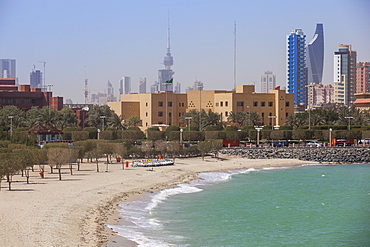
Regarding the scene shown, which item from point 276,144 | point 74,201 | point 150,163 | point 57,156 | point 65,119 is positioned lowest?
point 74,201

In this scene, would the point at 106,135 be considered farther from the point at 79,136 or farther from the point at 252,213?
the point at 252,213

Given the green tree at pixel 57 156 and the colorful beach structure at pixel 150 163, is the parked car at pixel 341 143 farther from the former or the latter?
the green tree at pixel 57 156

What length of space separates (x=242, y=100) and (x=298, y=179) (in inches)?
1951

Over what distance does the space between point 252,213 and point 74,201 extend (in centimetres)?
1137

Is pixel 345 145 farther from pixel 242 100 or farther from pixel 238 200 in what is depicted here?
pixel 238 200

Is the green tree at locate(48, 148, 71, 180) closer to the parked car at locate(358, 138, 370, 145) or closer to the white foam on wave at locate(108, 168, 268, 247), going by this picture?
the white foam on wave at locate(108, 168, 268, 247)

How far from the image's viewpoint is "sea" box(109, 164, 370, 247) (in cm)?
2717

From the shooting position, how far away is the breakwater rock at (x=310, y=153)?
71.9 metres

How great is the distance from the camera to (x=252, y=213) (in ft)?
115

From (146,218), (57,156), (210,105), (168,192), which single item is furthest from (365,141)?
(146,218)

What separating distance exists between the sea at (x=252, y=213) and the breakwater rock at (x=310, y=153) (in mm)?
17278

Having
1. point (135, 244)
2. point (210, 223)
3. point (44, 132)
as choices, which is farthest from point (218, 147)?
point (135, 244)

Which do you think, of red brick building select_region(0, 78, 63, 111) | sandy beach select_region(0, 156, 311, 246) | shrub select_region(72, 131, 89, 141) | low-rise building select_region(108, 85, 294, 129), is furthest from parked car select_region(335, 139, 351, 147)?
red brick building select_region(0, 78, 63, 111)

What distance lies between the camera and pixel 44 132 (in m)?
66.5
